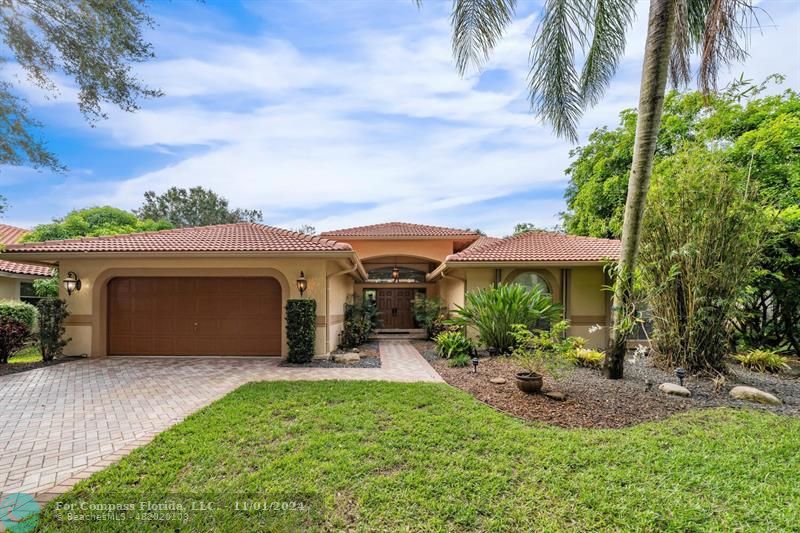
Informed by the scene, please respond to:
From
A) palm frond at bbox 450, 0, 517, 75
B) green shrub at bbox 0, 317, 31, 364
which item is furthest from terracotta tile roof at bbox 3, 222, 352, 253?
palm frond at bbox 450, 0, 517, 75

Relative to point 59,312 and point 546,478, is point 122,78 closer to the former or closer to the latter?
point 546,478

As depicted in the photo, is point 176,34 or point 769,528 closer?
point 769,528

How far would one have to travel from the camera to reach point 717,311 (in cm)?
721

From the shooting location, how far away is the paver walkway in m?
3.76

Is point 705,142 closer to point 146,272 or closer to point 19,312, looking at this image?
point 146,272

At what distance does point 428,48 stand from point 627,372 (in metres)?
9.08

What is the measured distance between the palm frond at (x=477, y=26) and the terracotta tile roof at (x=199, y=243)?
571 centimetres

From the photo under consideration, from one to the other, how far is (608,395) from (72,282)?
13.7 m

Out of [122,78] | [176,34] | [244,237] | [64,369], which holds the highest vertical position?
[176,34]

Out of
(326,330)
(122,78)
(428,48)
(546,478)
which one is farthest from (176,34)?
(326,330)

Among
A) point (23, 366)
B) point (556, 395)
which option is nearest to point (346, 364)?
point (556, 395)

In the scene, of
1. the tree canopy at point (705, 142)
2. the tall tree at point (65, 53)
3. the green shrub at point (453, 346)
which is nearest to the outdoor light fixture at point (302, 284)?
the green shrub at point (453, 346)

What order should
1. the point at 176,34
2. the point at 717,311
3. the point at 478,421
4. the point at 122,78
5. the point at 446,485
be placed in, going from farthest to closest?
the point at 717,311 → the point at 478,421 → the point at 176,34 → the point at 122,78 → the point at 446,485

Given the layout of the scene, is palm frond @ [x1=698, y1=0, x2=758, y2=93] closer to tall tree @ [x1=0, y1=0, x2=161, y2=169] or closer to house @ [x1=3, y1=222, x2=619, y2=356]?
house @ [x1=3, y1=222, x2=619, y2=356]
